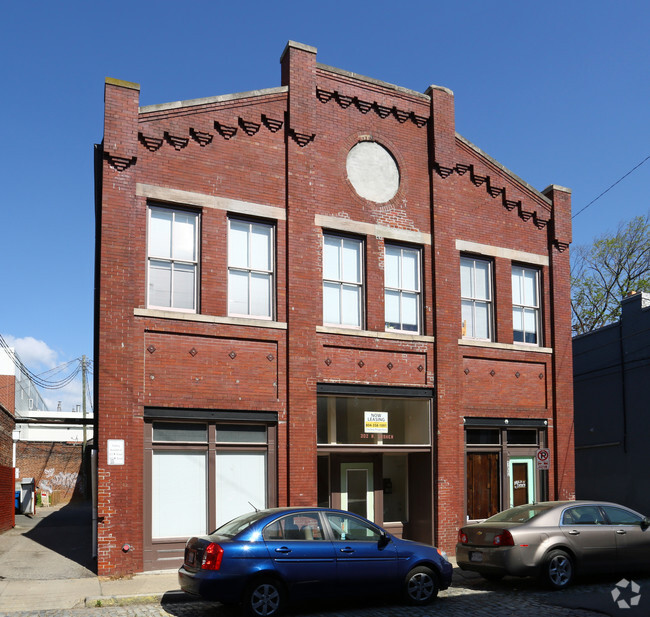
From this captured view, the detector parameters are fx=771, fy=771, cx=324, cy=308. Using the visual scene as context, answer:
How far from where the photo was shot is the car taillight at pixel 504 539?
12492 mm

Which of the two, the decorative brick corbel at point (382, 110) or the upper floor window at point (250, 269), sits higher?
the decorative brick corbel at point (382, 110)

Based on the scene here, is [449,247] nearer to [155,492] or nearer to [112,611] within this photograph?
[155,492]

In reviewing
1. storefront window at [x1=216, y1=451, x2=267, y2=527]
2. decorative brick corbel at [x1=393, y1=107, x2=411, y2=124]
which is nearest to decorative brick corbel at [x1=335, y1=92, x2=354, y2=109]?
decorative brick corbel at [x1=393, y1=107, x2=411, y2=124]

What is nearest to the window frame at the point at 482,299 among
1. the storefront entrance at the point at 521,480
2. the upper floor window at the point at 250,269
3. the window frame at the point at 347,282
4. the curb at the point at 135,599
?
the window frame at the point at 347,282

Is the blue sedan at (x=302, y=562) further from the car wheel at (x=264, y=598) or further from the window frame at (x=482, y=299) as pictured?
the window frame at (x=482, y=299)

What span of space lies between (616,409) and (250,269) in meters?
14.8

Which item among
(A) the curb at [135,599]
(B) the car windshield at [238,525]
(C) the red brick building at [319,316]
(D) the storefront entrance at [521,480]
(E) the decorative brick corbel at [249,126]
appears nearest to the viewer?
(B) the car windshield at [238,525]

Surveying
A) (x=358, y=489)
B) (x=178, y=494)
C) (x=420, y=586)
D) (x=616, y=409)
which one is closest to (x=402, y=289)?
(x=358, y=489)

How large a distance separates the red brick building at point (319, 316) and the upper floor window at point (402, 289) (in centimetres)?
5

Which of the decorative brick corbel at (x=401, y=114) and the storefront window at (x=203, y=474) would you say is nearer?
the storefront window at (x=203, y=474)

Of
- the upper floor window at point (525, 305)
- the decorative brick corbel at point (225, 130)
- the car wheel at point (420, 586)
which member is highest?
the decorative brick corbel at point (225, 130)

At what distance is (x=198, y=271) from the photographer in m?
15.8

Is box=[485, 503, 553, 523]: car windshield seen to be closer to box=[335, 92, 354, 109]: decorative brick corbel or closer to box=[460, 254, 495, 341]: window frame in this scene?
box=[460, 254, 495, 341]: window frame

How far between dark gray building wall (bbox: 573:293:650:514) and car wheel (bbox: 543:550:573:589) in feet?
40.4
